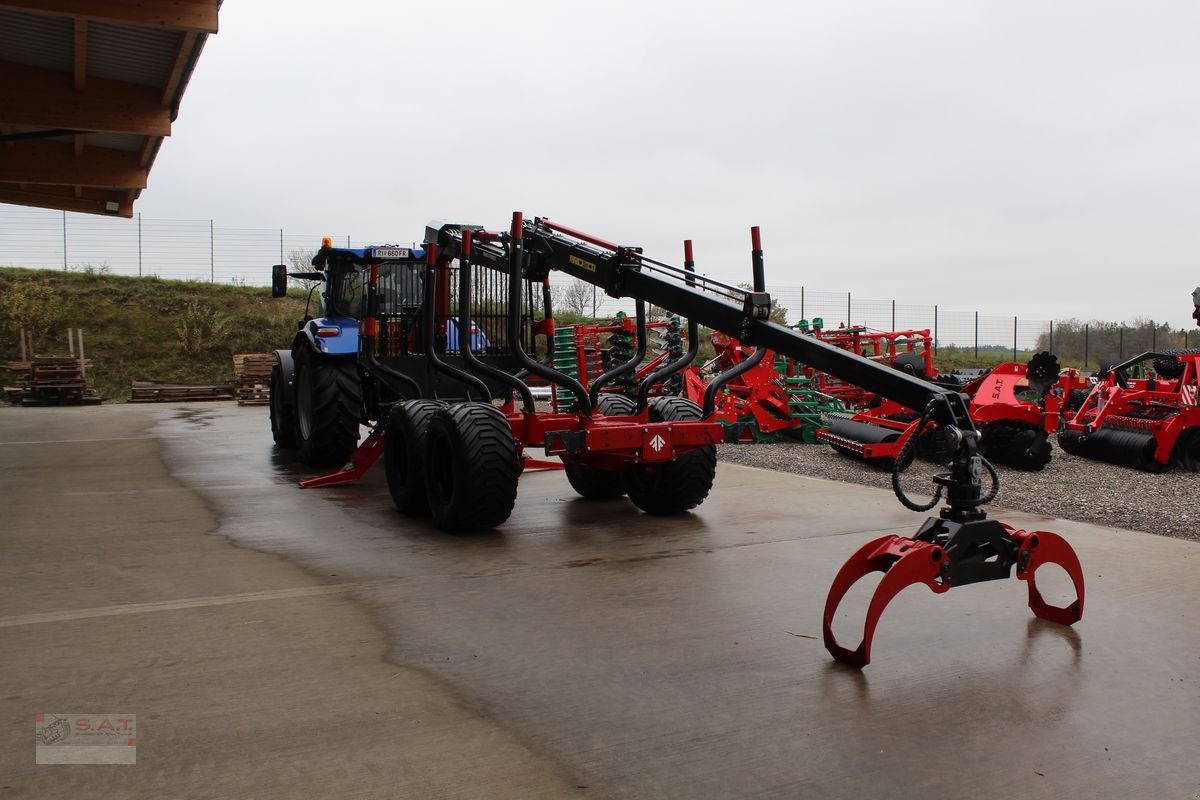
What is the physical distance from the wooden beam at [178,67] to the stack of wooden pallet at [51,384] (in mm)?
11782

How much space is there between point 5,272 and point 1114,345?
34.7 metres

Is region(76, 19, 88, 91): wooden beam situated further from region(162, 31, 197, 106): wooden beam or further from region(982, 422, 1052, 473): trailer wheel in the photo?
region(982, 422, 1052, 473): trailer wheel

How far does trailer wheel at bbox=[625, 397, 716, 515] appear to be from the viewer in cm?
718

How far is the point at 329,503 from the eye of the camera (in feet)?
25.6

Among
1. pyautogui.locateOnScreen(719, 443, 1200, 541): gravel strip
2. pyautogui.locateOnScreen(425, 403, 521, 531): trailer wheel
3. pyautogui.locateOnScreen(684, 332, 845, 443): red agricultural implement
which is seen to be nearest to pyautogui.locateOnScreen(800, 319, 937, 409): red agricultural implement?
pyautogui.locateOnScreen(684, 332, 845, 443): red agricultural implement

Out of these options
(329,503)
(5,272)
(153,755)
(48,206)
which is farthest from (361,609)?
(5,272)

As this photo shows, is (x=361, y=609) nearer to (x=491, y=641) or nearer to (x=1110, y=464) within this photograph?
(x=491, y=641)

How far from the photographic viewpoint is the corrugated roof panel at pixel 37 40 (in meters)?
9.70

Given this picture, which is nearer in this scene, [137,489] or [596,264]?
[596,264]

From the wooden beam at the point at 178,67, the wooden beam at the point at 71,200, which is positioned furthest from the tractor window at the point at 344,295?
the wooden beam at the point at 71,200

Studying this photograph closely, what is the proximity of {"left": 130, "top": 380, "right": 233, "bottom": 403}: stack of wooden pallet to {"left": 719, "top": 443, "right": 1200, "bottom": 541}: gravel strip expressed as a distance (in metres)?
15.2

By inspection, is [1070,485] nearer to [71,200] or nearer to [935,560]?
[935,560]

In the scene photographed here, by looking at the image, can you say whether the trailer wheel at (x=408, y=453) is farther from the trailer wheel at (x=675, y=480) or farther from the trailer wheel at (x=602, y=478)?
the trailer wheel at (x=675, y=480)

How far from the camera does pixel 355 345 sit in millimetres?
9633
